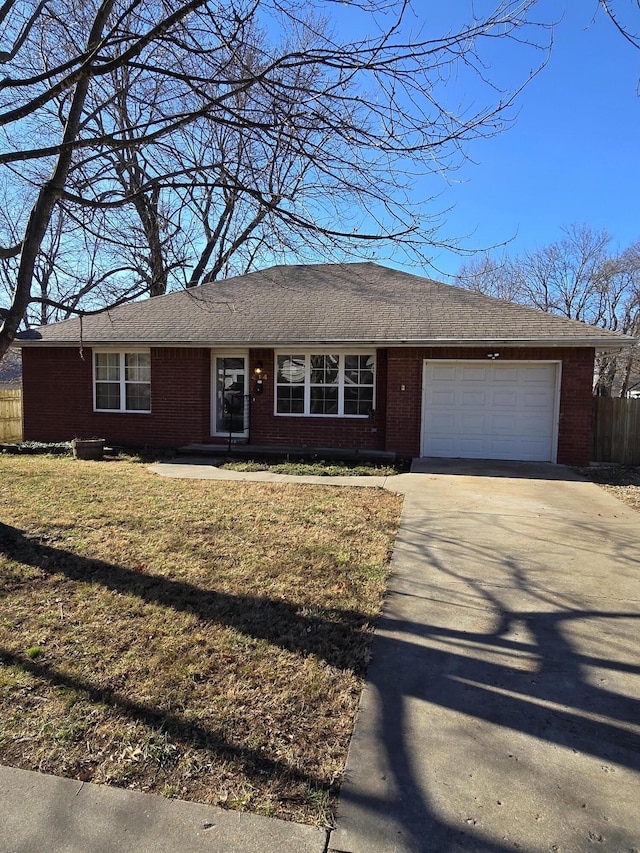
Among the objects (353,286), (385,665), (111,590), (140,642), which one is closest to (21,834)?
(140,642)

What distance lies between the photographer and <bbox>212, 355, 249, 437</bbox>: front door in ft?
43.6

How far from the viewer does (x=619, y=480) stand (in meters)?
9.91

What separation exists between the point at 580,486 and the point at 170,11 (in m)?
8.70

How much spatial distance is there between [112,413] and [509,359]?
9.99 metres

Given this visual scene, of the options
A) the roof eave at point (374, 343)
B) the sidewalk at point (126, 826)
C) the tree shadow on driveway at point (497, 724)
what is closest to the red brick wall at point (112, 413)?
the roof eave at point (374, 343)

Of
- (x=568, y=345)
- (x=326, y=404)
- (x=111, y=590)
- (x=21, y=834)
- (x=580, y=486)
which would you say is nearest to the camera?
(x=21, y=834)

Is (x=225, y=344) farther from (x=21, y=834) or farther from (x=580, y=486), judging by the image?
(x=21, y=834)

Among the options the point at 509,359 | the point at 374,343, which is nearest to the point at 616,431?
the point at 509,359

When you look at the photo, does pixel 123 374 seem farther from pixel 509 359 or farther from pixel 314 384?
pixel 509 359

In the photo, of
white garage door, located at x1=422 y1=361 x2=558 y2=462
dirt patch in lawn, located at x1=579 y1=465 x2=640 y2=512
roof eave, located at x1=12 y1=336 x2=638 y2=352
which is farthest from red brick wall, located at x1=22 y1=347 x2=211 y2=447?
dirt patch in lawn, located at x1=579 y1=465 x2=640 y2=512

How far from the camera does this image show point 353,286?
15.0 meters

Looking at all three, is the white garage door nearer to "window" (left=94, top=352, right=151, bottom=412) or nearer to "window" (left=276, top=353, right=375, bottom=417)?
"window" (left=276, top=353, right=375, bottom=417)

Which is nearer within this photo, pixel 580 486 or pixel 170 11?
pixel 170 11

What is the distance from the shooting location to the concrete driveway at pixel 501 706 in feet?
6.68
